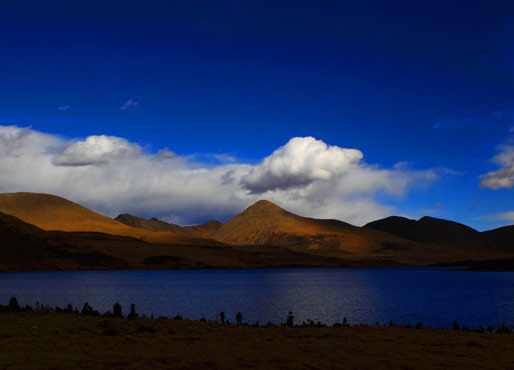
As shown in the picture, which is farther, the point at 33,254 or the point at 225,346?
the point at 33,254

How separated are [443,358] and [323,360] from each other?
20.1 ft

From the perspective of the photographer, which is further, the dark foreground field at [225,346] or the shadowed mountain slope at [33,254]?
the shadowed mountain slope at [33,254]

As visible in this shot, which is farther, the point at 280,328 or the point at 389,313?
the point at 389,313

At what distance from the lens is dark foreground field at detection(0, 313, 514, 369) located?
21.2 meters

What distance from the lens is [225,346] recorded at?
26.3 m

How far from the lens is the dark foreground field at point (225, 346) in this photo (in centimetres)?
2117

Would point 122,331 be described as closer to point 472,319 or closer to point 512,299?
point 472,319

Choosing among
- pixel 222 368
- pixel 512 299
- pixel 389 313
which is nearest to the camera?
pixel 222 368

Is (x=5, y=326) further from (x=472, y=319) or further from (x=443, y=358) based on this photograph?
(x=472, y=319)

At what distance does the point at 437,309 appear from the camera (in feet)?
198

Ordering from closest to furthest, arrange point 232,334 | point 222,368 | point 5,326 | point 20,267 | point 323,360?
point 222,368 → point 323,360 → point 5,326 → point 232,334 → point 20,267

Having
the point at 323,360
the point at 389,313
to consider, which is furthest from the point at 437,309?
the point at 323,360

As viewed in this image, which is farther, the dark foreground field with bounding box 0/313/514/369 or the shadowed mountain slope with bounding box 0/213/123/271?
the shadowed mountain slope with bounding box 0/213/123/271

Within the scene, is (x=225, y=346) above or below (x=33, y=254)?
above
